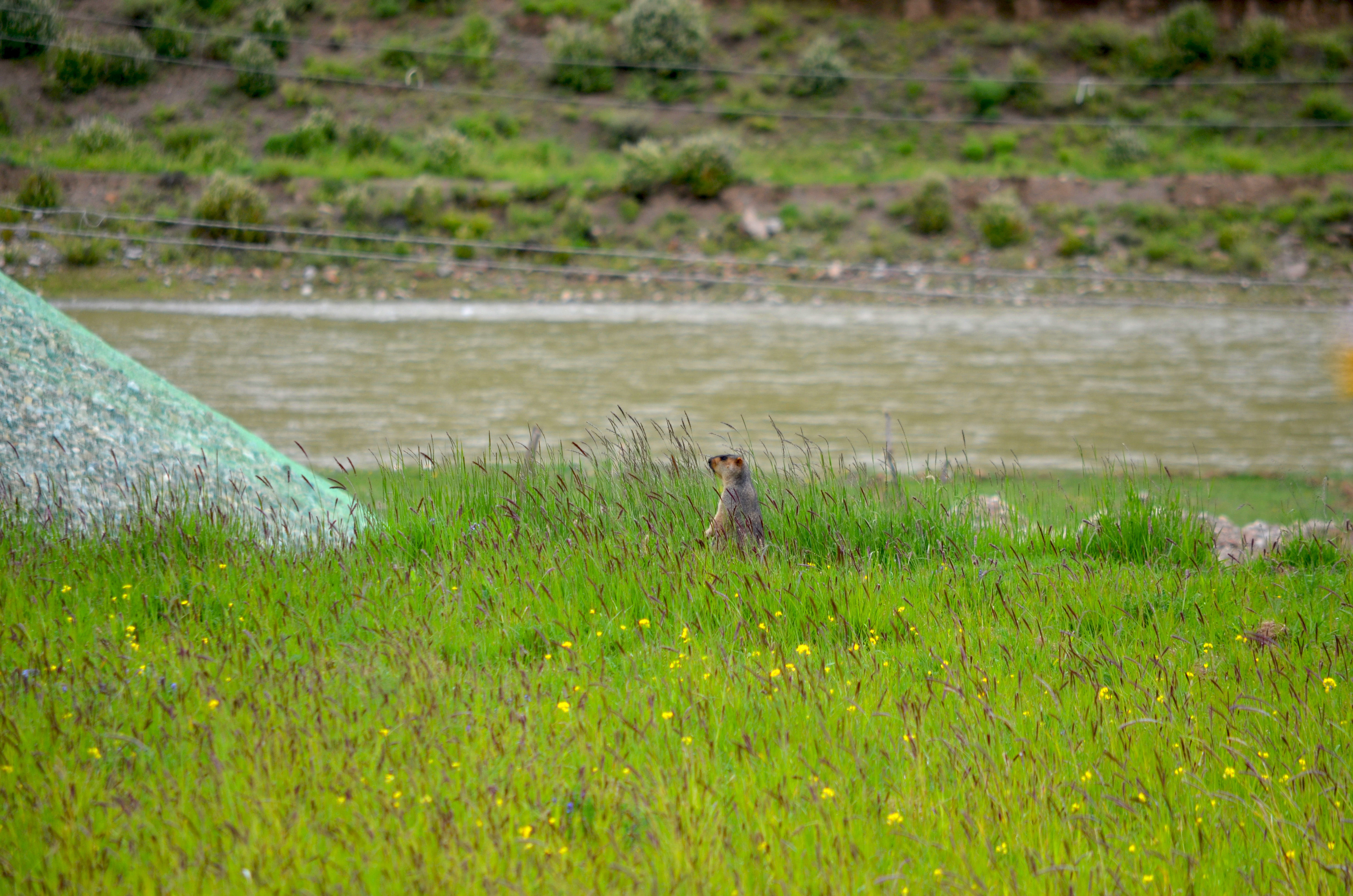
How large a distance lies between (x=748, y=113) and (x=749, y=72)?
3132mm

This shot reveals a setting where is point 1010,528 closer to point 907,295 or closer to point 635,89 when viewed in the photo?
point 907,295

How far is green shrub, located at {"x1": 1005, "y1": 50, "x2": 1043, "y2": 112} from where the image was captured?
46844 millimetres

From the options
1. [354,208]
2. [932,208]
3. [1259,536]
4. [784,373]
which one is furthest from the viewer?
[932,208]

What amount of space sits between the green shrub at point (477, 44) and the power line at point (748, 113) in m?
1.74

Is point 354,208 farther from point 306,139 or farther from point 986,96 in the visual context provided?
point 986,96

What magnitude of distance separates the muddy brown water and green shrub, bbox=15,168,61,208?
21.0ft

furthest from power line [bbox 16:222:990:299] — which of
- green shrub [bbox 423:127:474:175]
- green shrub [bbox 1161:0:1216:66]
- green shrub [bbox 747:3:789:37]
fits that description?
green shrub [bbox 1161:0:1216:66]

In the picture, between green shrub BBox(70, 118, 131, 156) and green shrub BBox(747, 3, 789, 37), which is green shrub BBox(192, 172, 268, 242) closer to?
green shrub BBox(70, 118, 131, 156)

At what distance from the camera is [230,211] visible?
3209 cm

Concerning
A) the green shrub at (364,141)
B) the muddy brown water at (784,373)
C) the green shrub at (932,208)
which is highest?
the green shrub at (364,141)

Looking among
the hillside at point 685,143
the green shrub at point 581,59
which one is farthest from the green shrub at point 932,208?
the green shrub at point 581,59

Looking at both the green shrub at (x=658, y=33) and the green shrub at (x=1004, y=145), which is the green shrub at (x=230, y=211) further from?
the green shrub at (x=1004, y=145)

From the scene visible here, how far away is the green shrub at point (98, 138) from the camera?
120 feet

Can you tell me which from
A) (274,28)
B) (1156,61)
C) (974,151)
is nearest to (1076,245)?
(974,151)
